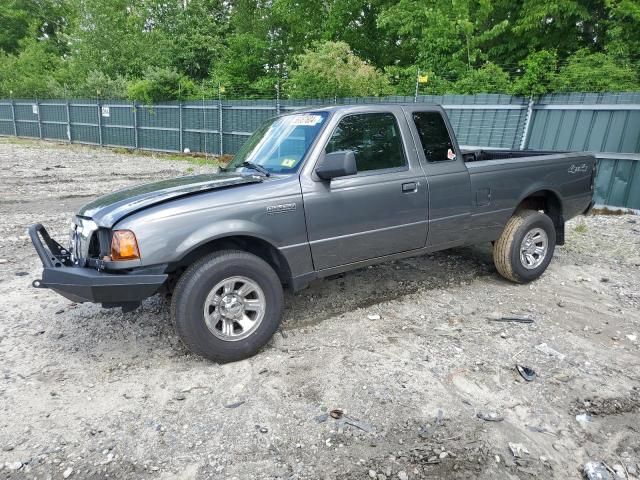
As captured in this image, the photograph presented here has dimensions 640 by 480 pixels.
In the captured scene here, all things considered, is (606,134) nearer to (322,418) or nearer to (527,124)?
(527,124)

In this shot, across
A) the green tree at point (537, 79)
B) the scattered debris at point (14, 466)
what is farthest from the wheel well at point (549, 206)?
the green tree at point (537, 79)

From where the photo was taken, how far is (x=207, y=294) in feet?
10.6

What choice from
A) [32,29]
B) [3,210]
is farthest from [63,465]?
[32,29]

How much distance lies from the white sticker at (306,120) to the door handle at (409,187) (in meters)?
0.96

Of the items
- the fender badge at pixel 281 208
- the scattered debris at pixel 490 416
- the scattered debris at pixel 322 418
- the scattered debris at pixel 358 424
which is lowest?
the scattered debris at pixel 322 418

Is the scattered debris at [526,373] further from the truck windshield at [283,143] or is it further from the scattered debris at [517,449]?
the truck windshield at [283,143]

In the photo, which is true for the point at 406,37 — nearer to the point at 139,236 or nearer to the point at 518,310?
the point at 518,310

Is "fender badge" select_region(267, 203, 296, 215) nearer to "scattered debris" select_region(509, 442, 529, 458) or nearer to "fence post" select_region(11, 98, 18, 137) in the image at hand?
"scattered debris" select_region(509, 442, 529, 458)

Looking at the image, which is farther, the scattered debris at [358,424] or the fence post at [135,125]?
the fence post at [135,125]

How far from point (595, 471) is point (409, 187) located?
2495mm

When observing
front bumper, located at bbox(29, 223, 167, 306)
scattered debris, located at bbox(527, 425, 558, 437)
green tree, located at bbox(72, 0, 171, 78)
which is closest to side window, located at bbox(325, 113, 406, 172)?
front bumper, located at bbox(29, 223, 167, 306)

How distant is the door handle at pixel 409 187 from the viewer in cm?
406

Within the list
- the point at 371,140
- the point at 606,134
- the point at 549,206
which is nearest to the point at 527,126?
the point at 606,134

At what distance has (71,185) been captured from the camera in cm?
1152
